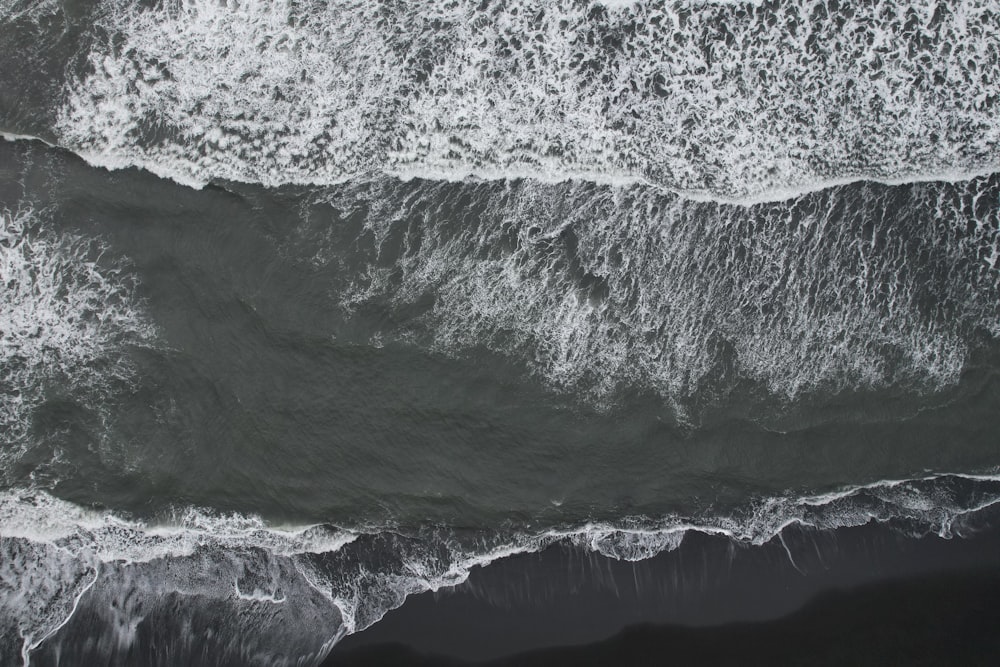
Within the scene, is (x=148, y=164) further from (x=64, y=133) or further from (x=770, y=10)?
(x=770, y=10)

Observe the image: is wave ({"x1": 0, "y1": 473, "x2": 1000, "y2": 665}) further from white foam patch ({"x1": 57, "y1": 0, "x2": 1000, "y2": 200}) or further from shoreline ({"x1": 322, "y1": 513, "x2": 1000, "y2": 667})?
white foam patch ({"x1": 57, "y1": 0, "x2": 1000, "y2": 200})

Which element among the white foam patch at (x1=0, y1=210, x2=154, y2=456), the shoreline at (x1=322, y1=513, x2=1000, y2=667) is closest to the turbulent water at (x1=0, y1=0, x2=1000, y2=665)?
the white foam patch at (x1=0, y1=210, x2=154, y2=456)

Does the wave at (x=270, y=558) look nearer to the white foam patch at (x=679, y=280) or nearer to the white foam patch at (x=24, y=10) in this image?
the white foam patch at (x=679, y=280)

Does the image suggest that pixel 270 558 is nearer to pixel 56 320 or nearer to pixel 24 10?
pixel 56 320

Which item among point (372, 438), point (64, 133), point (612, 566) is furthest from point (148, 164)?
point (612, 566)

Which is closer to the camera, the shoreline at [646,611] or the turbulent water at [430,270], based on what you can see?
the turbulent water at [430,270]

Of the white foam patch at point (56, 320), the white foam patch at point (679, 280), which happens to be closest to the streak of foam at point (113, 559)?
the white foam patch at point (56, 320)
